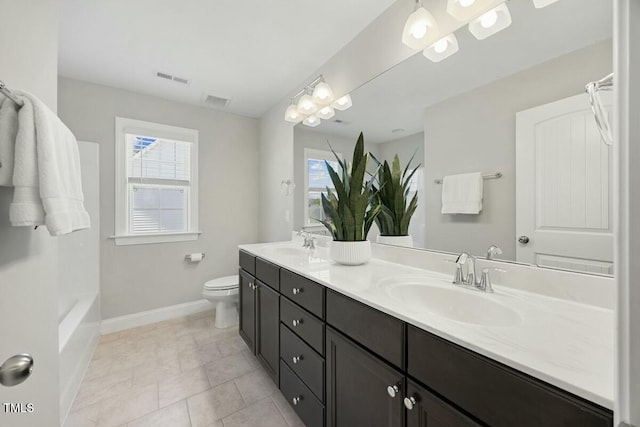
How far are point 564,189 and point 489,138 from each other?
35cm

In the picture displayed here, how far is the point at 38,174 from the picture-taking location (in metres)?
0.74

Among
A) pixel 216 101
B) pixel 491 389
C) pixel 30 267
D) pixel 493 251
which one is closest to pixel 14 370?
pixel 30 267

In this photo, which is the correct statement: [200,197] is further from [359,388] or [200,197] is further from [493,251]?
[493,251]

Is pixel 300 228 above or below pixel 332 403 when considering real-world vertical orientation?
above

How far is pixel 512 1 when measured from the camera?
1044mm

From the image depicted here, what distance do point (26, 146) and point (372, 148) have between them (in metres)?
1.48

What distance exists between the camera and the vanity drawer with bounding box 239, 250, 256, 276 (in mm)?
1913

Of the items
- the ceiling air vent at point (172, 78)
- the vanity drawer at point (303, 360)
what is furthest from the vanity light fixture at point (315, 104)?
the vanity drawer at point (303, 360)

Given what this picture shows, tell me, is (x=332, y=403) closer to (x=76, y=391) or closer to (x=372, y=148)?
(x=372, y=148)

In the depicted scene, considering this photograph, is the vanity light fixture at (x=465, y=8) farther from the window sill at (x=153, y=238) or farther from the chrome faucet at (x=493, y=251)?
the window sill at (x=153, y=238)

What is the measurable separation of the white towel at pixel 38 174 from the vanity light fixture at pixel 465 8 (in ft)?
5.23

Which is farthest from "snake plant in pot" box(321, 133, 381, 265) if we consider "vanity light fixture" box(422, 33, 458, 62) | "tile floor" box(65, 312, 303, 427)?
"tile floor" box(65, 312, 303, 427)

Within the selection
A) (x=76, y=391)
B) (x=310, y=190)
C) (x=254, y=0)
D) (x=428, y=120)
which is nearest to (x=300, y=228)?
(x=310, y=190)

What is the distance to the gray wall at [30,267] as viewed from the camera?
0.68 m
